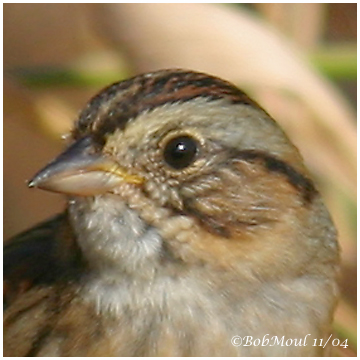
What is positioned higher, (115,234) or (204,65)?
(204,65)

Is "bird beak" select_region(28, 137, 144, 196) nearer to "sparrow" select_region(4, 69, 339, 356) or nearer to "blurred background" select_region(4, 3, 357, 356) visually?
"sparrow" select_region(4, 69, 339, 356)

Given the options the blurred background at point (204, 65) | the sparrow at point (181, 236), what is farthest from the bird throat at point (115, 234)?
the blurred background at point (204, 65)

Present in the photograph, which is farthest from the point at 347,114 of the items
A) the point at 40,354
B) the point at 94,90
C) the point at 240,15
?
the point at 40,354

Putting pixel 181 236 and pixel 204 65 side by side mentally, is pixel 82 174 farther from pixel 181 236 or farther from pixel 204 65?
pixel 204 65

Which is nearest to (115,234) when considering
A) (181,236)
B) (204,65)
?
(181,236)

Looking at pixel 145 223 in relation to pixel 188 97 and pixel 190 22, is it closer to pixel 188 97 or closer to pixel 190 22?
pixel 188 97

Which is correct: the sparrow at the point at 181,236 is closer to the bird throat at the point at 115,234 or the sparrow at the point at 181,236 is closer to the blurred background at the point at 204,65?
the bird throat at the point at 115,234
